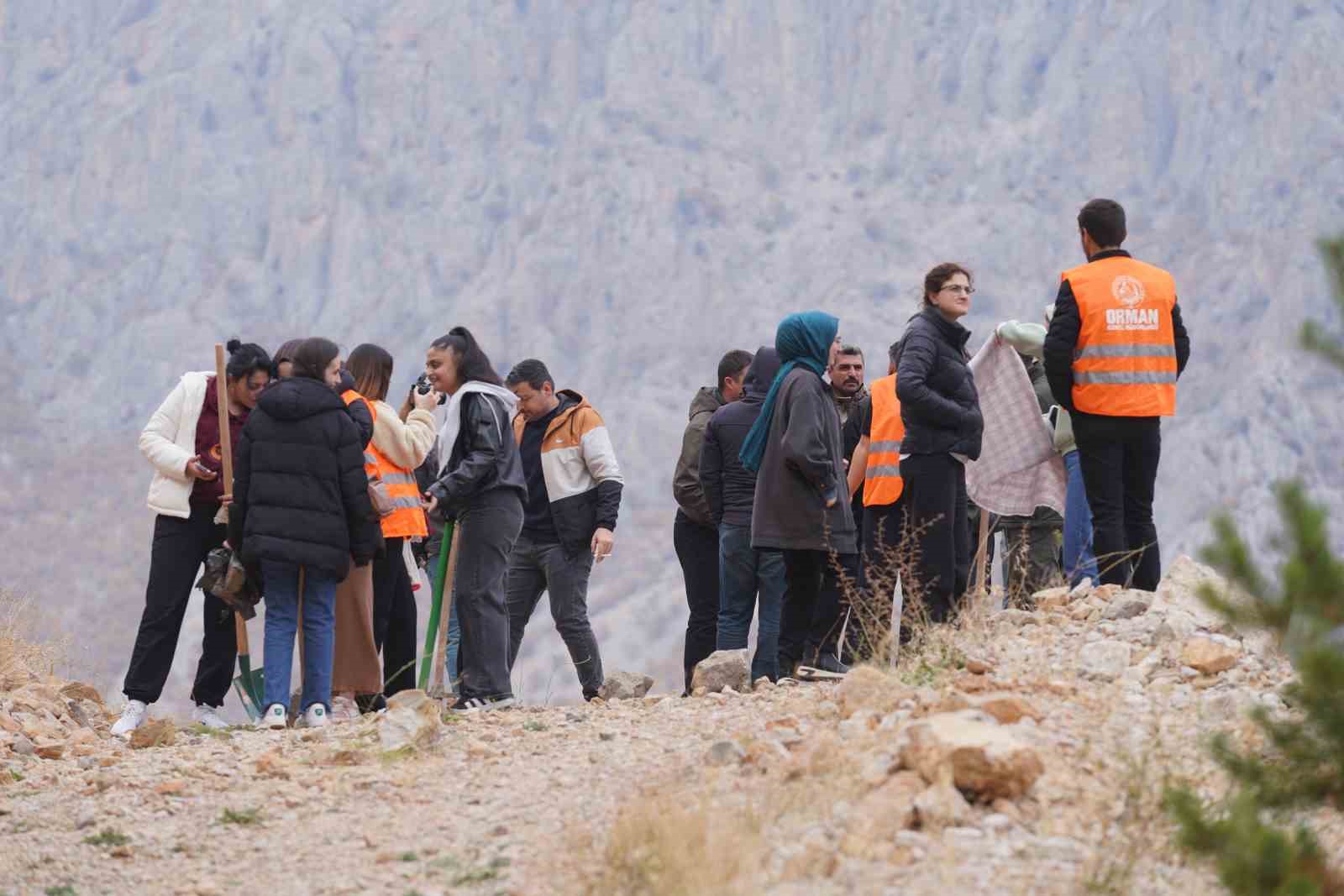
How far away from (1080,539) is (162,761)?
4597 mm

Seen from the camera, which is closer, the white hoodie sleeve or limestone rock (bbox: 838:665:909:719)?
limestone rock (bbox: 838:665:909:719)

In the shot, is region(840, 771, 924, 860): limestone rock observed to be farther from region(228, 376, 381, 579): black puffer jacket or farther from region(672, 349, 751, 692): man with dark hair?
region(672, 349, 751, 692): man with dark hair

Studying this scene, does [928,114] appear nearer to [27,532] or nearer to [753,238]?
[753,238]

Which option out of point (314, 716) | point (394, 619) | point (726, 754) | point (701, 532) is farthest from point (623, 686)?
point (726, 754)

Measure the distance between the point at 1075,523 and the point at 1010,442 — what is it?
58cm

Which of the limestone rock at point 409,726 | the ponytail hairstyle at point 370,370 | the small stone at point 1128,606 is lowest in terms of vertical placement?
the limestone rock at point 409,726

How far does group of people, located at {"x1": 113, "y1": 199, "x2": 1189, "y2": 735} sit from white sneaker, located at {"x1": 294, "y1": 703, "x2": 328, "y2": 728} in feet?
0.08

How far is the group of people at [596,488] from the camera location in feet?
25.5

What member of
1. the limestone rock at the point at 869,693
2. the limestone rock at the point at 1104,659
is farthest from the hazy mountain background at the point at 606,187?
the limestone rock at the point at 869,693

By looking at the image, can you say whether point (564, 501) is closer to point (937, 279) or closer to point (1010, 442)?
point (1010, 442)

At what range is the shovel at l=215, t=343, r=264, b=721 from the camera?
829 cm

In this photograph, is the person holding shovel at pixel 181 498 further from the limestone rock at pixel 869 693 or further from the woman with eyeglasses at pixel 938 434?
the limestone rock at pixel 869 693

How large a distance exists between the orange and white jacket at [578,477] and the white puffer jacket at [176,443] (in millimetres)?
1769

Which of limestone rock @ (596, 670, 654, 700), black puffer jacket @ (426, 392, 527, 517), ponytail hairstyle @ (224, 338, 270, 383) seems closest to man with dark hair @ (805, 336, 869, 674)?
limestone rock @ (596, 670, 654, 700)
